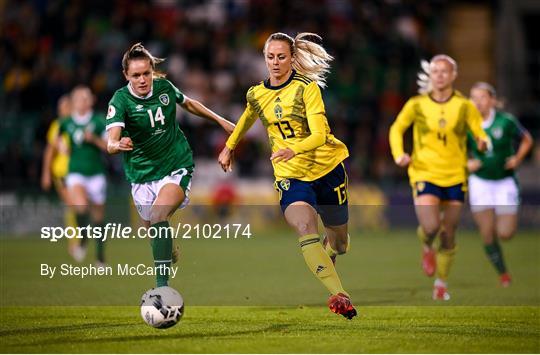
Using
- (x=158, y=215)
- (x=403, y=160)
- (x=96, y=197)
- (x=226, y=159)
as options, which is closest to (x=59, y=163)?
(x=96, y=197)

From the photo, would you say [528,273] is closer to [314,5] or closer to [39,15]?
[314,5]

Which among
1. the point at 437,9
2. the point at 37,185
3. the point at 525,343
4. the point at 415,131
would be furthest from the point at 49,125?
the point at 525,343

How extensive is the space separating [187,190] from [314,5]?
1545 centimetres

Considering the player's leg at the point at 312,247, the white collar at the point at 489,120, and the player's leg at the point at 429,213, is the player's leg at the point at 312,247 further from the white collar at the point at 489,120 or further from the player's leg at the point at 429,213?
the white collar at the point at 489,120

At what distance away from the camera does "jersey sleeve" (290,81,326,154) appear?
8.88 meters

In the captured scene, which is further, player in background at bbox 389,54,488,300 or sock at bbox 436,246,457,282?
sock at bbox 436,246,457,282

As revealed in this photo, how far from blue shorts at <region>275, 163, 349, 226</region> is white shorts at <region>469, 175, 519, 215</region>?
4277mm

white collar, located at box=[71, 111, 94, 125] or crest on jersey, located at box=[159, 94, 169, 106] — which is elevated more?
white collar, located at box=[71, 111, 94, 125]

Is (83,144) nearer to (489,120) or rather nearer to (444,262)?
(489,120)

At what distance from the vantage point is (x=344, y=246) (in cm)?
1005

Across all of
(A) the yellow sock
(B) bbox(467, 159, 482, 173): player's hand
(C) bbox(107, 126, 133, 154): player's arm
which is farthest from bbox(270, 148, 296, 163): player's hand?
(B) bbox(467, 159, 482, 173): player's hand

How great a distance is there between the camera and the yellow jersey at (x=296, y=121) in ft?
29.6

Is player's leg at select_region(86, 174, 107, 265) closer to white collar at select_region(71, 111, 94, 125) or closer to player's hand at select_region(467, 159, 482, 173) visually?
white collar at select_region(71, 111, 94, 125)

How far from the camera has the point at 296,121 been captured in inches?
362
